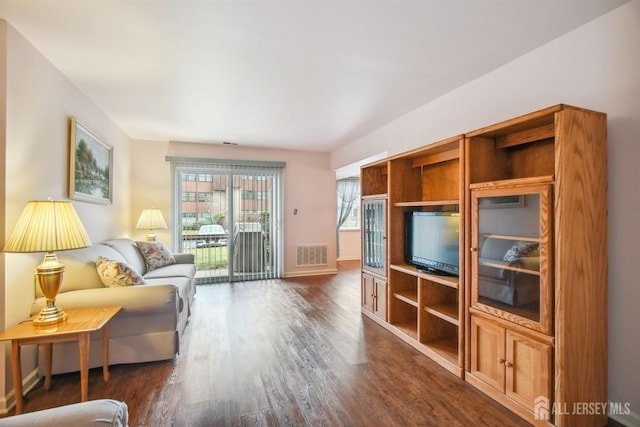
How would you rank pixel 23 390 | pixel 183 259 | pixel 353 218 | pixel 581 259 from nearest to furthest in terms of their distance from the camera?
pixel 581 259 < pixel 23 390 < pixel 183 259 < pixel 353 218

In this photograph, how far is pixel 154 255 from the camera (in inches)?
152

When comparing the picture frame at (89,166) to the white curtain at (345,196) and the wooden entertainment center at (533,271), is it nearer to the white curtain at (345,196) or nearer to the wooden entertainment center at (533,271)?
the wooden entertainment center at (533,271)

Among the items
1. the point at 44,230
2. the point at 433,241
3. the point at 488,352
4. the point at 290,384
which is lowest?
the point at 290,384

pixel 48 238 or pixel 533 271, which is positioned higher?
pixel 48 238

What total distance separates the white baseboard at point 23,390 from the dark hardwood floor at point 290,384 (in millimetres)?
77

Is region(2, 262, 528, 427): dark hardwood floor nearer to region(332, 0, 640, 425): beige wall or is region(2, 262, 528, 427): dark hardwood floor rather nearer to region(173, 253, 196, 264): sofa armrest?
region(332, 0, 640, 425): beige wall

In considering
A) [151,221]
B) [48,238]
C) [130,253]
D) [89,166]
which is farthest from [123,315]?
[151,221]

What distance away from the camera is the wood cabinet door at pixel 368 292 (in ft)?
11.3

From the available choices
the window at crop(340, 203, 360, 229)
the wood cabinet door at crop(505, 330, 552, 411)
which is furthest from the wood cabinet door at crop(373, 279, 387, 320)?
the window at crop(340, 203, 360, 229)

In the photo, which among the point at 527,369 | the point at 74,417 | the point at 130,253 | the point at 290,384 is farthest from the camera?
the point at 130,253

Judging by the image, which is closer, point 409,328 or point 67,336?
point 67,336

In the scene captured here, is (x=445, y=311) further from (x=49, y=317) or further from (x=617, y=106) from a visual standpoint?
(x=49, y=317)

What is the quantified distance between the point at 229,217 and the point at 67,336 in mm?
3504

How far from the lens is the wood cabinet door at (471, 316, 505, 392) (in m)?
1.95
